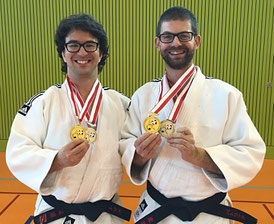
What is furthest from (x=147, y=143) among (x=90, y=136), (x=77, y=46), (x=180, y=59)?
(x=77, y=46)

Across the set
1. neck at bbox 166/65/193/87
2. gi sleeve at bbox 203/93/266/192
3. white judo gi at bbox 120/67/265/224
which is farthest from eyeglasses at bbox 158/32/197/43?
gi sleeve at bbox 203/93/266/192

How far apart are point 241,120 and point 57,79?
4.28 m

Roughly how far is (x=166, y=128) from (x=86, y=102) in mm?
623

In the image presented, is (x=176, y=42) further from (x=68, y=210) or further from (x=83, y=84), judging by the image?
(x=68, y=210)

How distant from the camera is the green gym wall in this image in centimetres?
466

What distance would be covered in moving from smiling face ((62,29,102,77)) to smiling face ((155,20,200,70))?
1.68 ft

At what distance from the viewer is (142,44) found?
486 centimetres

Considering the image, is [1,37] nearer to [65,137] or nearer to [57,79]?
[57,79]

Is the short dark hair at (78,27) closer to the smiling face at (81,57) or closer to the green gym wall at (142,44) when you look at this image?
the smiling face at (81,57)

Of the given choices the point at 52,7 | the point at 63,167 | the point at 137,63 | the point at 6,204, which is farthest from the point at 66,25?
the point at 52,7

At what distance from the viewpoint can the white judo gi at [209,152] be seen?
5.01 feet

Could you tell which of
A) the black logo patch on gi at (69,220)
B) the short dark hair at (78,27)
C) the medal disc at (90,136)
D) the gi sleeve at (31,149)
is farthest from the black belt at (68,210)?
the short dark hair at (78,27)

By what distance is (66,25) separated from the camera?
180 centimetres

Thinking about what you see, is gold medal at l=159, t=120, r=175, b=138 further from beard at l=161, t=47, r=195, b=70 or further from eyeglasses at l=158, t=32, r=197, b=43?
eyeglasses at l=158, t=32, r=197, b=43
